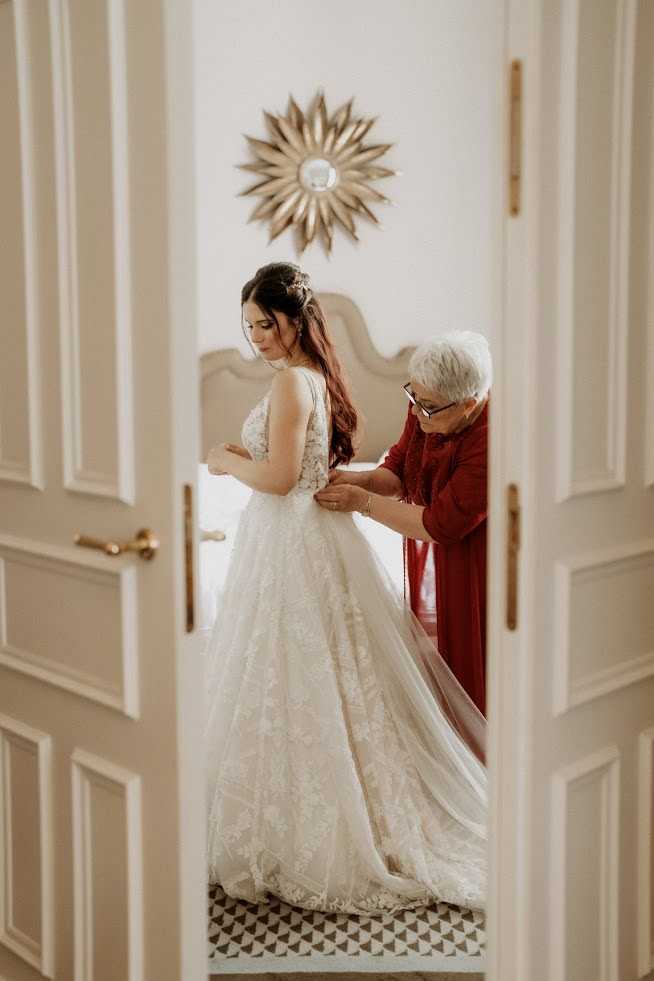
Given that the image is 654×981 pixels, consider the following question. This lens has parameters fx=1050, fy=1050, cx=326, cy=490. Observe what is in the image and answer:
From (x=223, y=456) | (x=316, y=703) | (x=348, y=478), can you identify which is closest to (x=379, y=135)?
(x=348, y=478)

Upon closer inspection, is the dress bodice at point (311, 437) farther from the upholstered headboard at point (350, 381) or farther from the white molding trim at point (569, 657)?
the upholstered headboard at point (350, 381)

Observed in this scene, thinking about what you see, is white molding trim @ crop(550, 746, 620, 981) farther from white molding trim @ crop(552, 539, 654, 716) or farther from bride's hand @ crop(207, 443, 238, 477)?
bride's hand @ crop(207, 443, 238, 477)

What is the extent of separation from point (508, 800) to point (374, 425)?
125 inches

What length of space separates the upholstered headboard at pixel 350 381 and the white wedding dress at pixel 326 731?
5.77 feet

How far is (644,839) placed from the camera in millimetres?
1886

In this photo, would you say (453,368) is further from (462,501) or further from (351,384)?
(351,384)

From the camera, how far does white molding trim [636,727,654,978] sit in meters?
1.87

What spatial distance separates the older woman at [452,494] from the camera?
102 inches

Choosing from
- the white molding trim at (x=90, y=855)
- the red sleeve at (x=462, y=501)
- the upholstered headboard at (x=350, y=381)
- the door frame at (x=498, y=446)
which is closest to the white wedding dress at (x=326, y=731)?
the red sleeve at (x=462, y=501)

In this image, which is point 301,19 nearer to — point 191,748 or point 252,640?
point 252,640

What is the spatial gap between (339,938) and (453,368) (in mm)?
1357

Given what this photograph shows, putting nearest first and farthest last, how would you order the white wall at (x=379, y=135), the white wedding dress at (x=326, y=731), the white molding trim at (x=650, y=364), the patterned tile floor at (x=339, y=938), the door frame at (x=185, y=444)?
the door frame at (x=185, y=444) < the white molding trim at (x=650, y=364) < the patterned tile floor at (x=339, y=938) < the white wedding dress at (x=326, y=731) < the white wall at (x=379, y=135)

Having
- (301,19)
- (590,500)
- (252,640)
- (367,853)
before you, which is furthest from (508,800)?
(301,19)

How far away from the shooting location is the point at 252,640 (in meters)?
2.64
